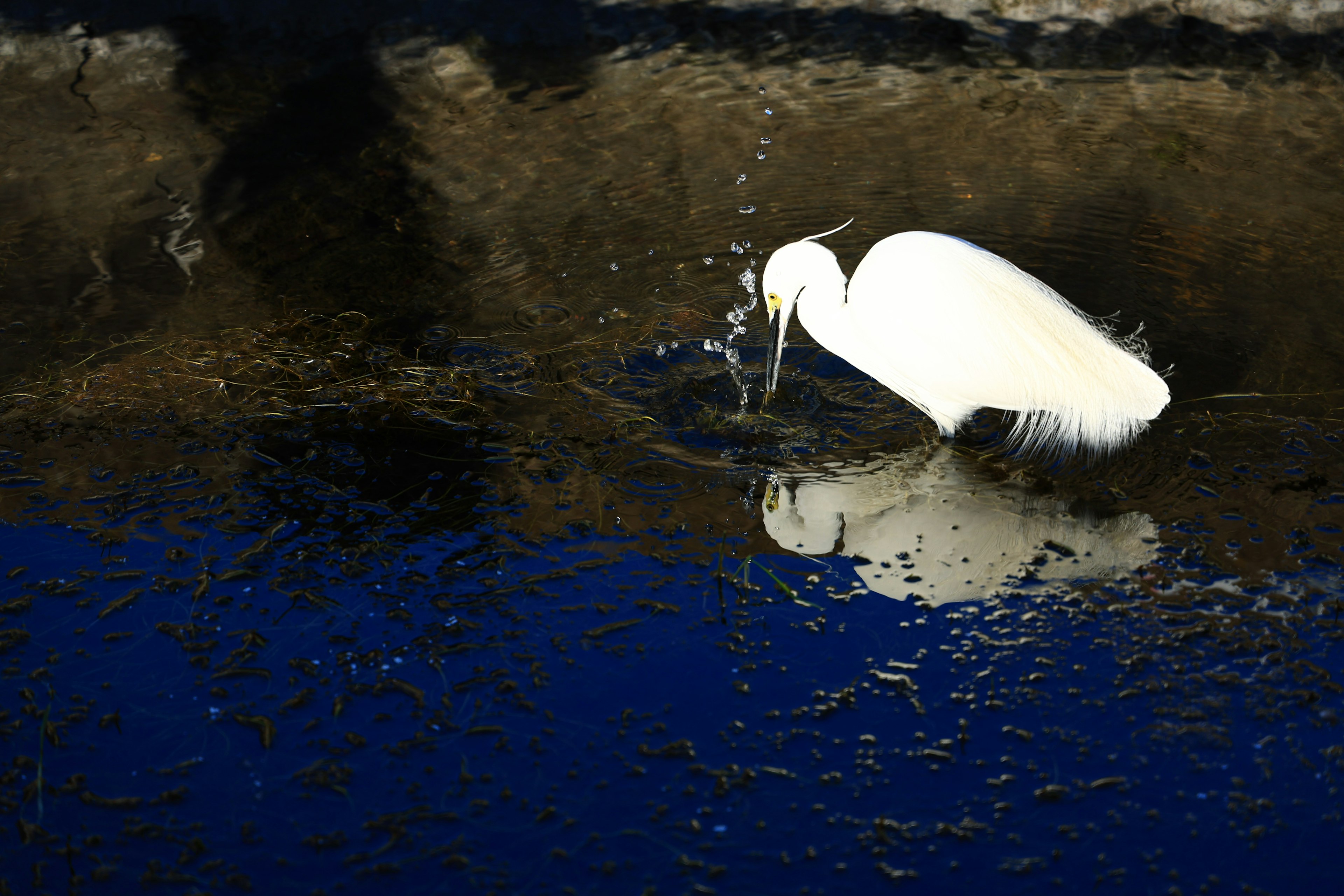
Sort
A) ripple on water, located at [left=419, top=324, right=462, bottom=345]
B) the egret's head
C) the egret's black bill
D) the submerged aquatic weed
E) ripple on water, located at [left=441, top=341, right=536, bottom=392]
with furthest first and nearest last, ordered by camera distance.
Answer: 1. ripple on water, located at [left=419, top=324, right=462, bottom=345]
2. ripple on water, located at [left=441, top=341, right=536, bottom=392]
3. the submerged aquatic weed
4. the egret's black bill
5. the egret's head

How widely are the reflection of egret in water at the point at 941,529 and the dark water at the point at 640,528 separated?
2 centimetres

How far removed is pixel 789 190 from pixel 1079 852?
12.7 ft

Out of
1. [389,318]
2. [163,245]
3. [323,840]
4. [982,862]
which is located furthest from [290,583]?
[163,245]

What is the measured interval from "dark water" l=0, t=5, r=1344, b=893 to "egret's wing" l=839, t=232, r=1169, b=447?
8.6 inches

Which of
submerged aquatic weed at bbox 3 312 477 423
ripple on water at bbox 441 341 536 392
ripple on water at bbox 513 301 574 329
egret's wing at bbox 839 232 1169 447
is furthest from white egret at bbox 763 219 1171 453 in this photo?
submerged aquatic weed at bbox 3 312 477 423

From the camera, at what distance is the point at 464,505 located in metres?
3.43

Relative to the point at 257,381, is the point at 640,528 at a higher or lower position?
lower

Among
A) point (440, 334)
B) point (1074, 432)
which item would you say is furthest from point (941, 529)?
point (440, 334)

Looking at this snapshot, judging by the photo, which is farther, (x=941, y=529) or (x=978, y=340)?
(x=978, y=340)

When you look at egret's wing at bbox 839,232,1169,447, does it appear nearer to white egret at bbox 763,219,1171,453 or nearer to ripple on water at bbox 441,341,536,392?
white egret at bbox 763,219,1171,453

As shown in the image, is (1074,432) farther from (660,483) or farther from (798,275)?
(660,483)

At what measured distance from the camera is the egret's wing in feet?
11.3

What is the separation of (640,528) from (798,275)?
1.00m

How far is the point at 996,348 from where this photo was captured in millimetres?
3453
